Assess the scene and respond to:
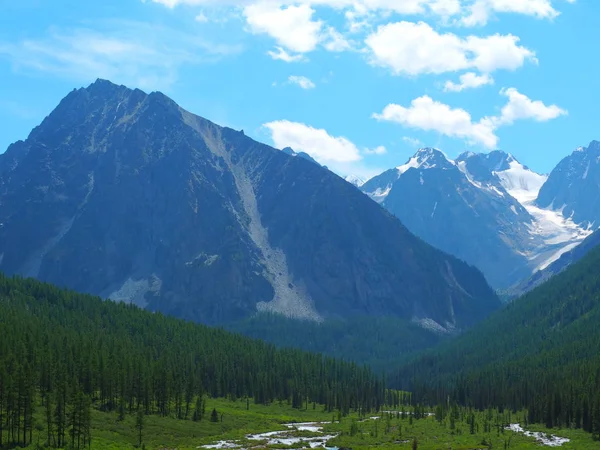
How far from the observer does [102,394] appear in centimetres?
17362

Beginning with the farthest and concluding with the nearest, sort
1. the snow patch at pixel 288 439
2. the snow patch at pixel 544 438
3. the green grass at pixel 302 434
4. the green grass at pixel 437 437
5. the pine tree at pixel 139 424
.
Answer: the snow patch at pixel 544 438, the green grass at pixel 437 437, the snow patch at pixel 288 439, the green grass at pixel 302 434, the pine tree at pixel 139 424

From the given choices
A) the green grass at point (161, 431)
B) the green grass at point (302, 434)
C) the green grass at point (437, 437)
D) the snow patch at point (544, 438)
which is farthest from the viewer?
the snow patch at point (544, 438)

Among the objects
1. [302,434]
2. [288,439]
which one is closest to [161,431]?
[288,439]

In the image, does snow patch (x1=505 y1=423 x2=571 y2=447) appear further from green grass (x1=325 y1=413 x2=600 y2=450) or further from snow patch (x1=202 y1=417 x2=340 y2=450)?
snow patch (x1=202 y1=417 x2=340 y2=450)

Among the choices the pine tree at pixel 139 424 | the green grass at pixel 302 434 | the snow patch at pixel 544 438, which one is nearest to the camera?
A: the pine tree at pixel 139 424

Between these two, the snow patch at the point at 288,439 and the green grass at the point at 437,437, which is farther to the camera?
the green grass at the point at 437,437

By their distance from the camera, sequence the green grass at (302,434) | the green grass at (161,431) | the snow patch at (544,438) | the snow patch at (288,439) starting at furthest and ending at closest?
the snow patch at (544,438) → the snow patch at (288,439) → the green grass at (302,434) → the green grass at (161,431)

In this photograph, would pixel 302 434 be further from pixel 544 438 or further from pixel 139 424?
pixel 544 438

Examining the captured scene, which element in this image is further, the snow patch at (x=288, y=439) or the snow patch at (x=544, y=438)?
the snow patch at (x=544, y=438)

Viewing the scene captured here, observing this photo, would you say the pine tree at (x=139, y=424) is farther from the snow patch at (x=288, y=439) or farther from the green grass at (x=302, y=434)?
the snow patch at (x=288, y=439)

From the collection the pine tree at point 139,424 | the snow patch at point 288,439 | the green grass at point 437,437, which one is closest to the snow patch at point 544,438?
the green grass at point 437,437

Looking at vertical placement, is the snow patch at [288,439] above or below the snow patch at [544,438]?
below

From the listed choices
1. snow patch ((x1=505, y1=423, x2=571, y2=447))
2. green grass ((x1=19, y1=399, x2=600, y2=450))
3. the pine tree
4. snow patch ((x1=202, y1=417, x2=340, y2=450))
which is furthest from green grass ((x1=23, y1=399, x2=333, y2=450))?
snow patch ((x1=505, y1=423, x2=571, y2=447))

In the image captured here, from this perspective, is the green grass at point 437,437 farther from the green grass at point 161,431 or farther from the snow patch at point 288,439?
the green grass at point 161,431
